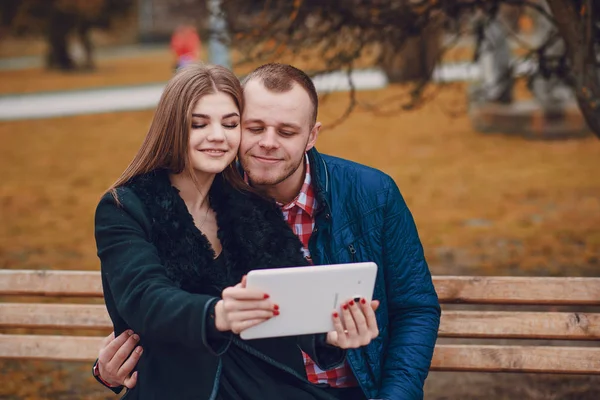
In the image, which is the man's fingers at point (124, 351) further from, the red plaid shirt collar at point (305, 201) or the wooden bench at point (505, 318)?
the wooden bench at point (505, 318)

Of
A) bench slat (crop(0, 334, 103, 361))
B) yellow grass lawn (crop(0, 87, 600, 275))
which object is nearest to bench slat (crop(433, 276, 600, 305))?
bench slat (crop(0, 334, 103, 361))

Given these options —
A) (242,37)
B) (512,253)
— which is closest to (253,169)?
(242,37)

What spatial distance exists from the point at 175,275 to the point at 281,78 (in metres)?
0.80

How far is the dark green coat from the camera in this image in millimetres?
2596

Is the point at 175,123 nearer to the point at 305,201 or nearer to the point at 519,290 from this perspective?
the point at 305,201

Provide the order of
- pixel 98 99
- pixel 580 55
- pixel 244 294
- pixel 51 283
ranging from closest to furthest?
pixel 244 294, pixel 51 283, pixel 580 55, pixel 98 99

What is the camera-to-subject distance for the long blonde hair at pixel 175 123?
290 cm

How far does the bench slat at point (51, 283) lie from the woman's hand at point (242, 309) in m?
1.56

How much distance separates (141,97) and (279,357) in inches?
844

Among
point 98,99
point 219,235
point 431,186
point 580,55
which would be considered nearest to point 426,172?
point 431,186

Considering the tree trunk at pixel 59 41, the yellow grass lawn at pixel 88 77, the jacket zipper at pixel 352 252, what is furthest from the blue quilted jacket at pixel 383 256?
the tree trunk at pixel 59 41

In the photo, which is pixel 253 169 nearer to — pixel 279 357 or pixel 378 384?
pixel 279 357

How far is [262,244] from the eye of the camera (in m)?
3.03

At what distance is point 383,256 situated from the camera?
3.26 m
